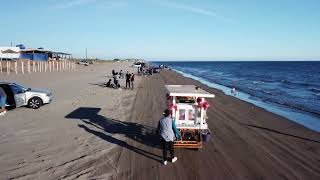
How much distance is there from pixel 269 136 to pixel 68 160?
8.94 meters

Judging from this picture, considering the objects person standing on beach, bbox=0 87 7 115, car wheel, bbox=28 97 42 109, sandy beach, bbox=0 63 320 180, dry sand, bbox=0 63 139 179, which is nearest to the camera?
dry sand, bbox=0 63 139 179

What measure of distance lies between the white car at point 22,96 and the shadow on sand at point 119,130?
250 cm

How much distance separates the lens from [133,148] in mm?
13164

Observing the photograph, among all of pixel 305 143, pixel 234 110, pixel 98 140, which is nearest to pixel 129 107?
pixel 234 110

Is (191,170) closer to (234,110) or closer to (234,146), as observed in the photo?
(234,146)

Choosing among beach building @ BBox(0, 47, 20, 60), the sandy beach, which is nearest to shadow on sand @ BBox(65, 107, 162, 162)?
the sandy beach

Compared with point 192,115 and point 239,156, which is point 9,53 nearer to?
point 192,115

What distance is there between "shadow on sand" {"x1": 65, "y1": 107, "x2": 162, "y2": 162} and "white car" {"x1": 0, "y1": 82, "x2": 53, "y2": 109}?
2.50 m

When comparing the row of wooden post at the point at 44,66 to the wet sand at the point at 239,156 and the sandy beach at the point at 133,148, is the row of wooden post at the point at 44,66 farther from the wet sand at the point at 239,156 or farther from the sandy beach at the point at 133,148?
the wet sand at the point at 239,156

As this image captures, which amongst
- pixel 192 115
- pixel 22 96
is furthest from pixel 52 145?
pixel 22 96

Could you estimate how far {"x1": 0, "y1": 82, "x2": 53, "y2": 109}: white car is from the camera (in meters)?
20.2

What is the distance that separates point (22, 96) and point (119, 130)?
7477 millimetres

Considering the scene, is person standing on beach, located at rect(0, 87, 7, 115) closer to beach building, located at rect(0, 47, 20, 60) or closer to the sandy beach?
the sandy beach

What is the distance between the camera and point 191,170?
35.3 ft
